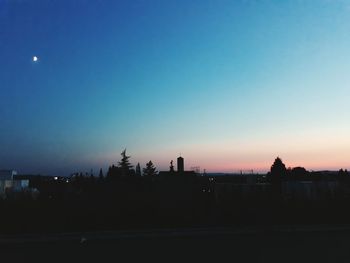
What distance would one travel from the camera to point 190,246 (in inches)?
482

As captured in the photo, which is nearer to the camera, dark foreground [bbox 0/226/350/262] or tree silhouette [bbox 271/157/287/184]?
dark foreground [bbox 0/226/350/262]

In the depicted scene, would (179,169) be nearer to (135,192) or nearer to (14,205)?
(135,192)

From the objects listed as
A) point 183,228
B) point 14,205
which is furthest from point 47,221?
point 183,228

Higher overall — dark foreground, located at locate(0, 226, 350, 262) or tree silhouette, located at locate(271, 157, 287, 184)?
tree silhouette, located at locate(271, 157, 287, 184)

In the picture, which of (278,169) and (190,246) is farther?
(278,169)

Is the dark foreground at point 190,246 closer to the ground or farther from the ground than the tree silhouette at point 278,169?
closer to the ground

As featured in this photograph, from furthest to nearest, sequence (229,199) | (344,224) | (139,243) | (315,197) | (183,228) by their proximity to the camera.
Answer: (315,197)
(229,199)
(344,224)
(183,228)
(139,243)

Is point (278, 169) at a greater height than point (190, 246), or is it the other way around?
point (278, 169)

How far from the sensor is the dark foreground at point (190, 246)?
10453mm

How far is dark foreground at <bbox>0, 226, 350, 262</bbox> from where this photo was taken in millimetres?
10453

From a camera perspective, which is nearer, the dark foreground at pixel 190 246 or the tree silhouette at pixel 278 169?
the dark foreground at pixel 190 246

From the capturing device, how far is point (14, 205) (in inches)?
735

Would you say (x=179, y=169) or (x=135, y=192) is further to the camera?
(x=179, y=169)

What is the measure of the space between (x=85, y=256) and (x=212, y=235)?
16.7 ft
